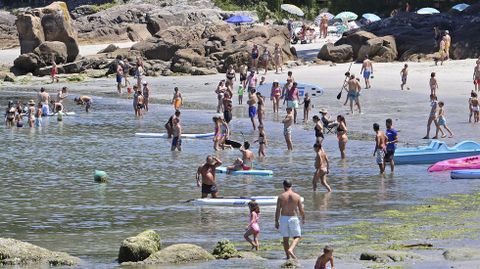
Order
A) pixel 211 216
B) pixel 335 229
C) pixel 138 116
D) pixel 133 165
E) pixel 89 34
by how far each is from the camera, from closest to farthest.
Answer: pixel 335 229 → pixel 211 216 → pixel 133 165 → pixel 138 116 → pixel 89 34

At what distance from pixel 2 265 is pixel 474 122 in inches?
878

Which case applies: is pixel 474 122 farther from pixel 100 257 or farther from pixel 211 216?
pixel 100 257

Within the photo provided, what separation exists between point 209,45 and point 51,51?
9.23 meters

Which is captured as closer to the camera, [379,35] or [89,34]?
[379,35]

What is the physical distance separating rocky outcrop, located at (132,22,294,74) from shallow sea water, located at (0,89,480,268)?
16933 mm

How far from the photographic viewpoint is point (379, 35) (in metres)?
57.4

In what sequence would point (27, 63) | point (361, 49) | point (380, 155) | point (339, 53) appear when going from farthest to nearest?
point (27, 63) < point (339, 53) < point (361, 49) < point (380, 155)

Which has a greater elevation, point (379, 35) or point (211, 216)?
point (379, 35)

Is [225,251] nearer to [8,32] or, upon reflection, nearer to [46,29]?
[46,29]

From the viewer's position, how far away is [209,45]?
59281 mm

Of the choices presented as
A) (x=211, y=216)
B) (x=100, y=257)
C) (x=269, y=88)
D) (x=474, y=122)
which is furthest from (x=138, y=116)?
(x=100, y=257)

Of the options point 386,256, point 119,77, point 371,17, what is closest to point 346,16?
point 371,17

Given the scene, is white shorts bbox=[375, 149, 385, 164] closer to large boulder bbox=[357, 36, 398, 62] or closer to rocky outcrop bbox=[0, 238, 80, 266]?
rocky outcrop bbox=[0, 238, 80, 266]

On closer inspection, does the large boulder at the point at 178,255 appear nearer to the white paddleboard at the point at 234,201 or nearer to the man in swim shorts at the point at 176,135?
the white paddleboard at the point at 234,201
